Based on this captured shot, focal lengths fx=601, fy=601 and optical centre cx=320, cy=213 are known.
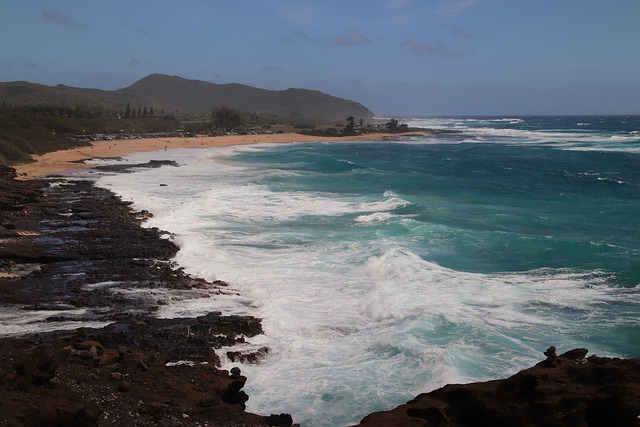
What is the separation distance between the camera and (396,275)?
16.4 meters

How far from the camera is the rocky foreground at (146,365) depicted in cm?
635

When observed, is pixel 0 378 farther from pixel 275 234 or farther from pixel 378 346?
pixel 275 234

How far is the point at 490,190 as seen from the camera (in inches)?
1447

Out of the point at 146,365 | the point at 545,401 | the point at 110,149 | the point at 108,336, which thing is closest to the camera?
the point at 545,401

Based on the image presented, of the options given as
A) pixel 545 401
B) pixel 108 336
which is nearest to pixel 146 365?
pixel 108 336

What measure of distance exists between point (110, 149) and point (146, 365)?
5296 cm

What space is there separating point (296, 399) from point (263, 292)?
5532 millimetres

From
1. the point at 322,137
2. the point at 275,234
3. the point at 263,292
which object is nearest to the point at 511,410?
the point at 263,292

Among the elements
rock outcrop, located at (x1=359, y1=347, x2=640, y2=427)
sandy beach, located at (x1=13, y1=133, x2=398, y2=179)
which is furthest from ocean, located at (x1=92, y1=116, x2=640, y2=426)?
sandy beach, located at (x1=13, y1=133, x2=398, y2=179)

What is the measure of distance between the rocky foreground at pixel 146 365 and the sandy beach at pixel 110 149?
1967 centimetres

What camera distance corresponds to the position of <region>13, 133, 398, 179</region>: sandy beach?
1534 inches

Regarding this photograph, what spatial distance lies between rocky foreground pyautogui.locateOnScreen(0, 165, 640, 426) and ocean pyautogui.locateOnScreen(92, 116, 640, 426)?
865 millimetres

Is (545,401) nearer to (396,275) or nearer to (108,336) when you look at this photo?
(108,336)

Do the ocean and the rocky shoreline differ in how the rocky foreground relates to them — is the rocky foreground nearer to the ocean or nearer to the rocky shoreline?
Result: the rocky shoreline
